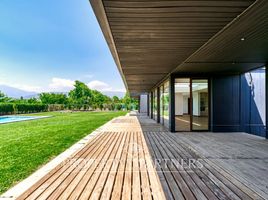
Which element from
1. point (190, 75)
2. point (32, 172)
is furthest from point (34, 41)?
point (32, 172)

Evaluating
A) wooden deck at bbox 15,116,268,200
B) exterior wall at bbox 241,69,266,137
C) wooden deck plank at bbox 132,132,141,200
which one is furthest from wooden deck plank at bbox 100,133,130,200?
exterior wall at bbox 241,69,266,137

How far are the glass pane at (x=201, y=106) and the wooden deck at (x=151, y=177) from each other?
3375 mm

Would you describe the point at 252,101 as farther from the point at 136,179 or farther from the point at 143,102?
the point at 143,102

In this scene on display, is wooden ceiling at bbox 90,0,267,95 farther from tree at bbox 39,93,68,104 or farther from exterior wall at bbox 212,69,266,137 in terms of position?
tree at bbox 39,93,68,104

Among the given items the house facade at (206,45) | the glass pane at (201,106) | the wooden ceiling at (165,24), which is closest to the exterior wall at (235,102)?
the house facade at (206,45)

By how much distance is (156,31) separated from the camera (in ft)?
11.2

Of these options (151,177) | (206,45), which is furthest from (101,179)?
(206,45)

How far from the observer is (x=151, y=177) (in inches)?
116

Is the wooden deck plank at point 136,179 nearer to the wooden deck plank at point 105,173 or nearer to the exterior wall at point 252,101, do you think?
the wooden deck plank at point 105,173

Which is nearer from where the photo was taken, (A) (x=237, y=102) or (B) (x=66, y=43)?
(A) (x=237, y=102)

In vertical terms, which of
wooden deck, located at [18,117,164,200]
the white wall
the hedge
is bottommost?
wooden deck, located at [18,117,164,200]

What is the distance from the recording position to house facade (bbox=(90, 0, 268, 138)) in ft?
8.92

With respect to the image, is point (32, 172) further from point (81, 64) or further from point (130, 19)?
point (81, 64)

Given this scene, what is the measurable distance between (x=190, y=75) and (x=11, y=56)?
152ft
